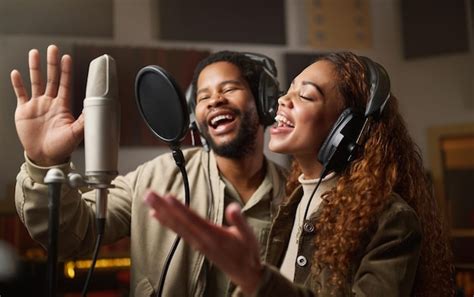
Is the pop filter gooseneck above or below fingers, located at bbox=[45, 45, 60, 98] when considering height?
below

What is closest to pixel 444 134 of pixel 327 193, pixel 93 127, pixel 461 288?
pixel 461 288

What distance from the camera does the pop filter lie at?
0.86 meters

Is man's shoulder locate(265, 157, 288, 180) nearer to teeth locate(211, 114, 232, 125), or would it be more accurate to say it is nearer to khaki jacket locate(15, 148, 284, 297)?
khaki jacket locate(15, 148, 284, 297)

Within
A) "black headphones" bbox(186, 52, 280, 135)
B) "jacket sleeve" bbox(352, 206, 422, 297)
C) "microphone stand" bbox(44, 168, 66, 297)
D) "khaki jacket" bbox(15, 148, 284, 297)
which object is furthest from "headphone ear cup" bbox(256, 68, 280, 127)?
"microphone stand" bbox(44, 168, 66, 297)

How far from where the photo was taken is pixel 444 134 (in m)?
1.36

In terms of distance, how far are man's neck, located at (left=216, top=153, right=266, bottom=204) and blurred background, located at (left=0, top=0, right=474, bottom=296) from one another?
9 centimetres

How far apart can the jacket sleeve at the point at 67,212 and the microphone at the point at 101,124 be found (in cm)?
11

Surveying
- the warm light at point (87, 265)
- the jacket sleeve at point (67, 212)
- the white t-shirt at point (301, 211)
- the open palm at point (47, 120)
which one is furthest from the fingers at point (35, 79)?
the white t-shirt at point (301, 211)

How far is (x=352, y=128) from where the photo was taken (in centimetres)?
87

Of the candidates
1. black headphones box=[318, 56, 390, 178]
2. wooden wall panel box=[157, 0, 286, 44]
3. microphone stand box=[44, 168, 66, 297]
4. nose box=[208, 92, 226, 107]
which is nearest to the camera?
microphone stand box=[44, 168, 66, 297]

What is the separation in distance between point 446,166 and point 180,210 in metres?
0.95

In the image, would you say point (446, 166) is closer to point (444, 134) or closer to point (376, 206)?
point (444, 134)

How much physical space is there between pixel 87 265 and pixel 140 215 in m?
0.16

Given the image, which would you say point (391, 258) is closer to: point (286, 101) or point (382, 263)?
point (382, 263)
